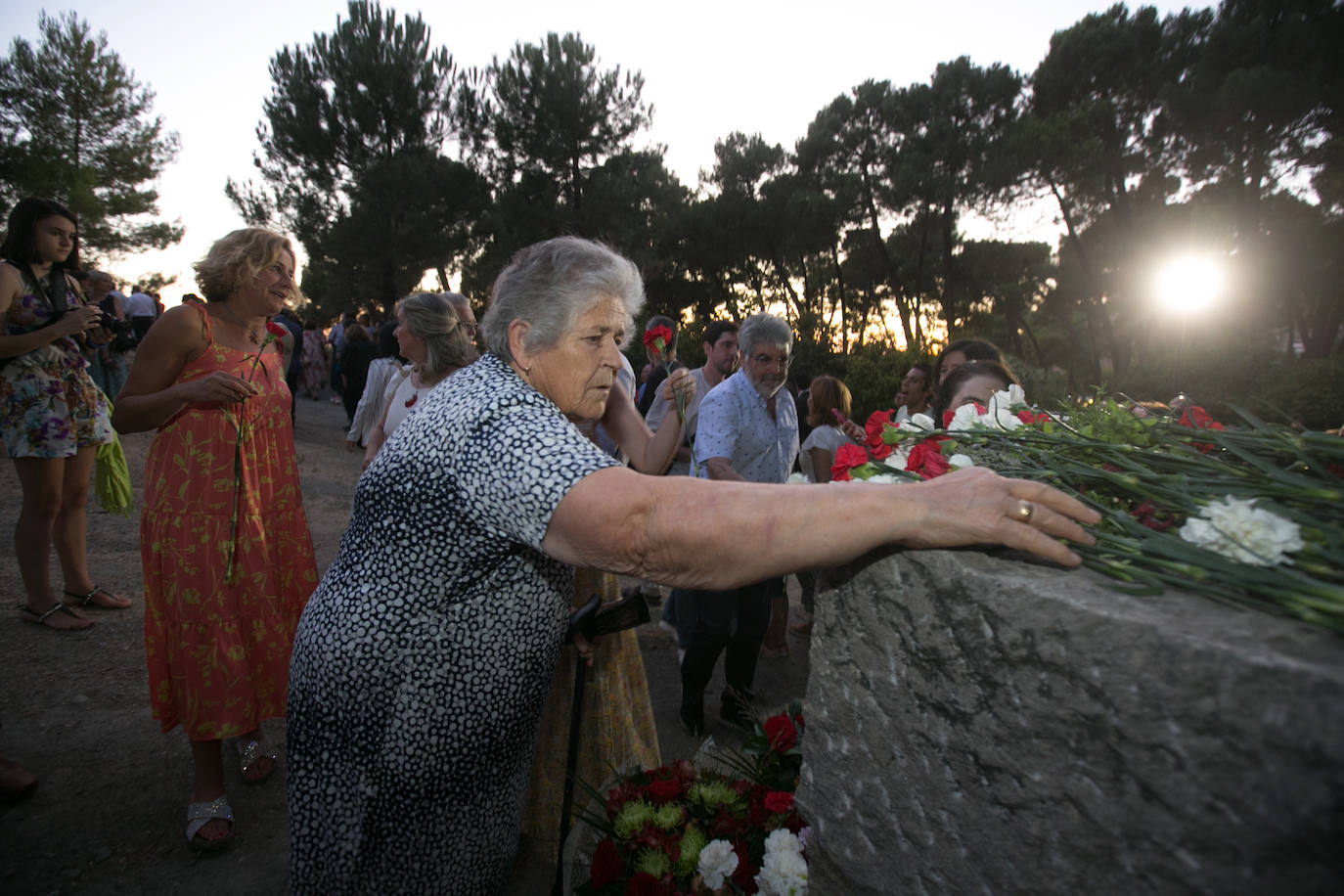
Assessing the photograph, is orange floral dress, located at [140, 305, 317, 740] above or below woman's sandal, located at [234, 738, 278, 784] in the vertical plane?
above

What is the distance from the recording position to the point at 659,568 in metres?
1.17

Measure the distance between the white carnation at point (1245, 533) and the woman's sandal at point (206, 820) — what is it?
3.24 metres

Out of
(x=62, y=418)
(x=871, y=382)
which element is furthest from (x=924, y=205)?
(x=62, y=418)

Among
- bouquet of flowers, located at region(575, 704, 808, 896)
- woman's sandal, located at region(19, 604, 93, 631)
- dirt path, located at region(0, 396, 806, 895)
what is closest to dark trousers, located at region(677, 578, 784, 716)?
dirt path, located at region(0, 396, 806, 895)

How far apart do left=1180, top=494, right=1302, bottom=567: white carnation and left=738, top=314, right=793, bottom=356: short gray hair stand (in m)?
3.09

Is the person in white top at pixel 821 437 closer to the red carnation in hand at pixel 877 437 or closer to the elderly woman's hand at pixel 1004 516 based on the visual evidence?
the red carnation in hand at pixel 877 437

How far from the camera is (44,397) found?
397 cm

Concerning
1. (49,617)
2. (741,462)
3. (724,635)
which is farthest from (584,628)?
(49,617)

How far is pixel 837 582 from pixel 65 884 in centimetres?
303

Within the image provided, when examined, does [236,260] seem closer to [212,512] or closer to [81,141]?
[212,512]

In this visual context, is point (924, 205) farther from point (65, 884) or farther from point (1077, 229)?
point (65, 884)

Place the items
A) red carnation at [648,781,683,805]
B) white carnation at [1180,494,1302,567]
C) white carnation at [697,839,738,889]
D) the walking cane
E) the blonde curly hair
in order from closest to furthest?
1. white carnation at [1180,494,1302,567]
2. white carnation at [697,839,738,889]
3. red carnation at [648,781,683,805]
4. the walking cane
5. the blonde curly hair

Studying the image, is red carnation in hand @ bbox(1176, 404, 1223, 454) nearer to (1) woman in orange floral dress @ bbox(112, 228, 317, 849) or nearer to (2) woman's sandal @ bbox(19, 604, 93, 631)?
(1) woman in orange floral dress @ bbox(112, 228, 317, 849)

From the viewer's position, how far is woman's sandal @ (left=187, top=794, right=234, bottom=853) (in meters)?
2.63
